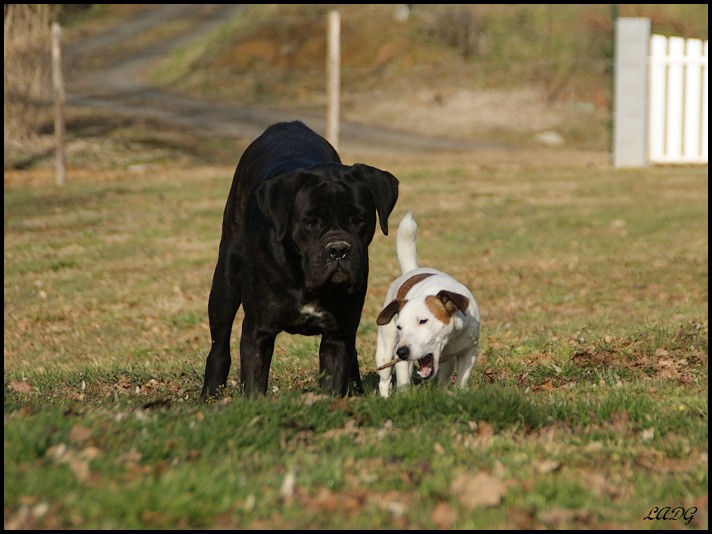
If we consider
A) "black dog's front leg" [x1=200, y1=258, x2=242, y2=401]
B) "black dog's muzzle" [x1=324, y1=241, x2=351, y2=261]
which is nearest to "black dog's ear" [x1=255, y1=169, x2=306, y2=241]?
"black dog's muzzle" [x1=324, y1=241, x2=351, y2=261]

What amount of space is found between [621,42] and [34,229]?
1229cm

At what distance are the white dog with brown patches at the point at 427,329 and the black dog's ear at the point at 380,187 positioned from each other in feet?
2.13

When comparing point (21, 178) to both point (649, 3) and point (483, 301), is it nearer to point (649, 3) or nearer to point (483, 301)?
point (483, 301)

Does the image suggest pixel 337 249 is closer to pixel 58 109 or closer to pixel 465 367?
pixel 465 367

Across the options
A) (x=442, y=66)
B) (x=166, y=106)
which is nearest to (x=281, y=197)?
(x=166, y=106)

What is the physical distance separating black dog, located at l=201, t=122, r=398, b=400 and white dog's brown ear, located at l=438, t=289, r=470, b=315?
0.57 m

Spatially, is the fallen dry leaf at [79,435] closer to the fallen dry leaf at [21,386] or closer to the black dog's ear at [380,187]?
the black dog's ear at [380,187]

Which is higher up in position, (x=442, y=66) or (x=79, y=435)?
(x=442, y=66)

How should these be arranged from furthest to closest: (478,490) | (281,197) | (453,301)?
(453,301)
(281,197)
(478,490)

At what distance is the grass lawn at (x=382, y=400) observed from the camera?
4.42 meters

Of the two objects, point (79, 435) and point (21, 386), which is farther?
point (21, 386)

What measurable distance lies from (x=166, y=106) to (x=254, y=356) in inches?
902

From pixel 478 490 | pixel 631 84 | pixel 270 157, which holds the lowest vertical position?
pixel 478 490

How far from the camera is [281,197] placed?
6.77m
